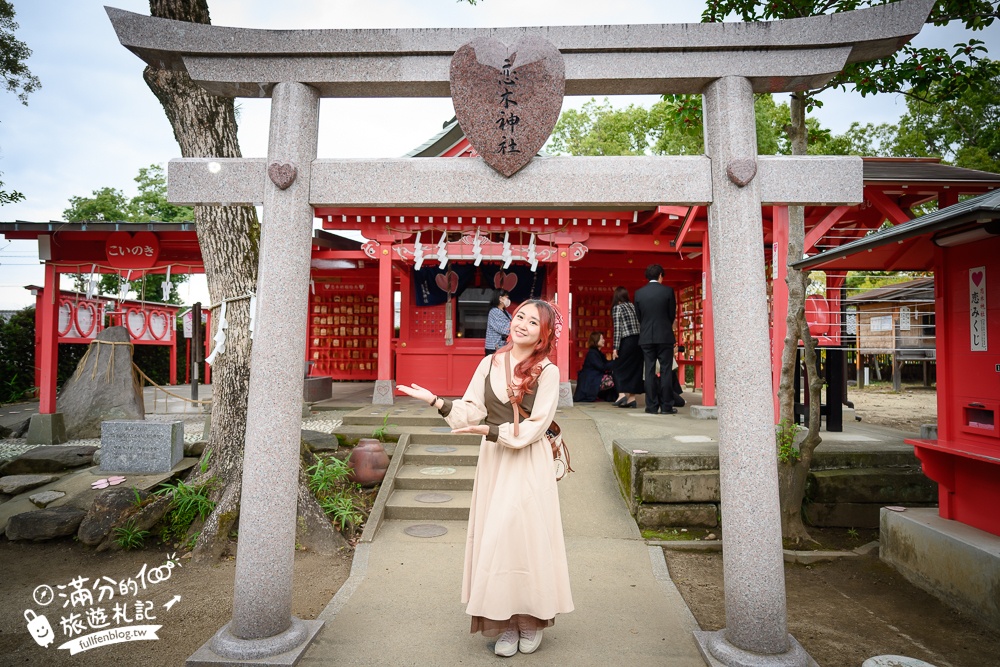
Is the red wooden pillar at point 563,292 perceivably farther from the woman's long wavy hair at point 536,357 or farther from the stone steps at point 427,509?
the woman's long wavy hair at point 536,357

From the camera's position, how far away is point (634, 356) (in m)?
9.30

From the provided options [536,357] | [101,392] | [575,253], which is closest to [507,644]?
[536,357]

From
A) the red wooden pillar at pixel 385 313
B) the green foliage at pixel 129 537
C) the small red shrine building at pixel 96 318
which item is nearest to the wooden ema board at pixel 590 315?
the red wooden pillar at pixel 385 313

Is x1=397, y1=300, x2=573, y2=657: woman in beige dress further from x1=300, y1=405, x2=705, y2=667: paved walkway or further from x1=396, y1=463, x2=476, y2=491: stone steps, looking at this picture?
x1=396, y1=463, x2=476, y2=491: stone steps

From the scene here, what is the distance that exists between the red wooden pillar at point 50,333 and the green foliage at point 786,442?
10.3 metres

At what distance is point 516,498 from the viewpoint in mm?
2949

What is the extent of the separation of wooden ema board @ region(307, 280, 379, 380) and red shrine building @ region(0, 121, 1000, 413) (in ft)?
5.51

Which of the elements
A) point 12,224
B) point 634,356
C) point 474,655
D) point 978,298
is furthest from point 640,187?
point 12,224

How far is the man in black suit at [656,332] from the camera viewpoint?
7922 mm

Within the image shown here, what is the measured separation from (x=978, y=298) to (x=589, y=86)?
3519 mm

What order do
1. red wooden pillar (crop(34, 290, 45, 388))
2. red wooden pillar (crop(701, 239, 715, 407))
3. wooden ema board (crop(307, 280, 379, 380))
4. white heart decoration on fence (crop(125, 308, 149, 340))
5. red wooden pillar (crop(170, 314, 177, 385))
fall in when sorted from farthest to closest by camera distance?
red wooden pillar (crop(170, 314, 177, 385)), wooden ema board (crop(307, 280, 379, 380)), white heart decoration on fence (crop(125, 308, 149, 340)), red wooden pillar (crop(34, 290, 45, 388)), red wooden pillar (crop(701, 239, 715, 407))

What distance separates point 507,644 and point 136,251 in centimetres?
1007

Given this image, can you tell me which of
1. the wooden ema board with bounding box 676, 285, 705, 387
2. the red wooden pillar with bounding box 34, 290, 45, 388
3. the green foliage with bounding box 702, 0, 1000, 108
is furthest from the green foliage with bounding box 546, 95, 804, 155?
the red wooden pillar with bounding box 34, 290, 45, 388

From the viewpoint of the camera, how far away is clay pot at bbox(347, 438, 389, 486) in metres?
5.86
